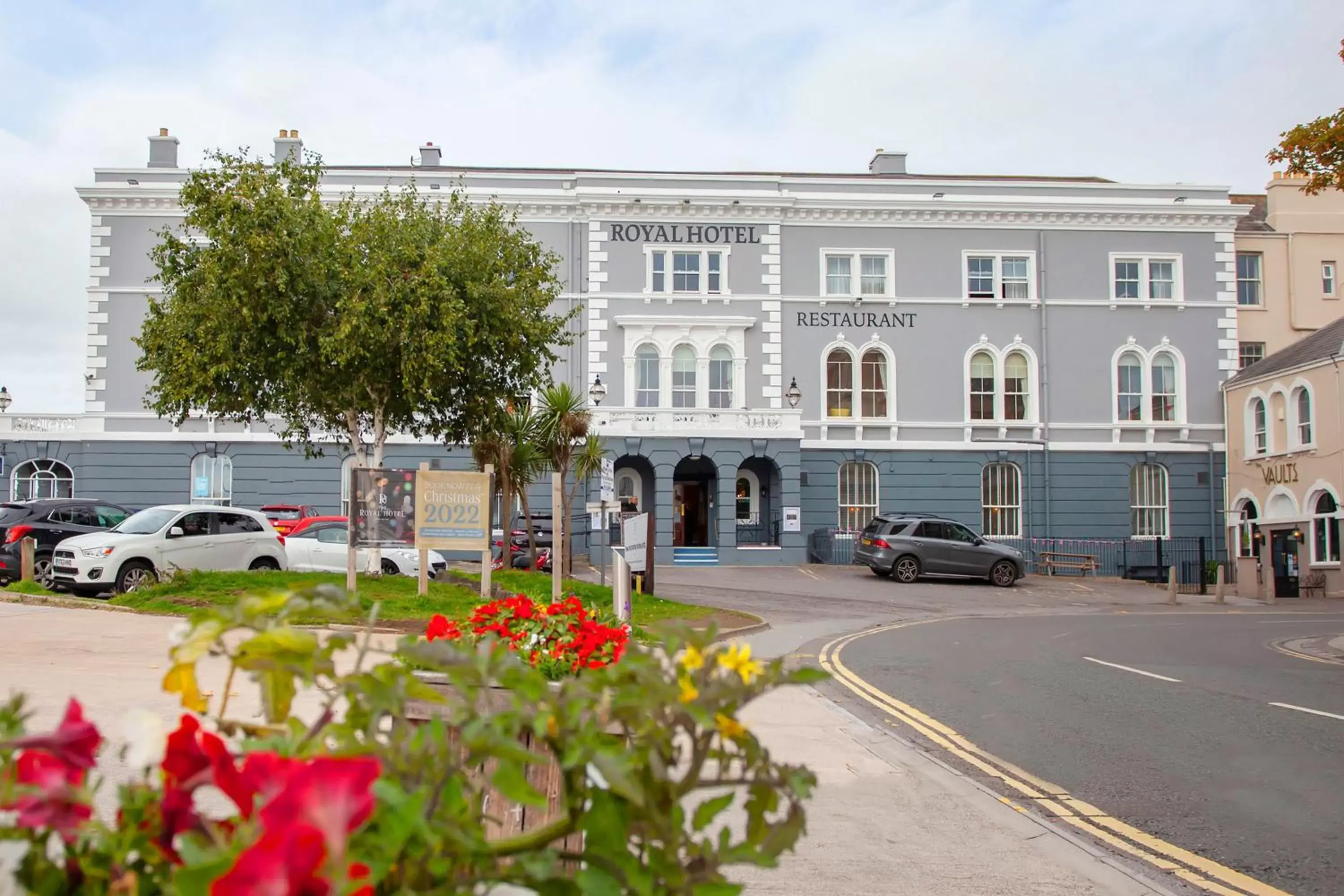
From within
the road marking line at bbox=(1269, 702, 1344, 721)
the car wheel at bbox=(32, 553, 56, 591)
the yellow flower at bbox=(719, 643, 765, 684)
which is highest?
the yellow flower at bbox=(719, 643, 765, 684)

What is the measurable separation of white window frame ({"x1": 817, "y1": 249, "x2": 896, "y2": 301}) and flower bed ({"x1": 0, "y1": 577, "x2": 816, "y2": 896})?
37.6m

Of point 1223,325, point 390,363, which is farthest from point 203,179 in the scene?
point 1223,325

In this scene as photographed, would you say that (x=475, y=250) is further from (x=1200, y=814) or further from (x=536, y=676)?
(x=536, y=676)

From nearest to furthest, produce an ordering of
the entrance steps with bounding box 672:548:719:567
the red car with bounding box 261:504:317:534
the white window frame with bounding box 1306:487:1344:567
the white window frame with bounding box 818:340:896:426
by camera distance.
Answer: the red car with bounding box 261:504:317:534 → the white window frame with bounding box 1306:487:1344:567 → the entrance steps with bounding box 672:548:719:567 → the white window frame with bounding box 818:340:896:426

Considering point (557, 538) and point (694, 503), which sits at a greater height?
point (694, 503)

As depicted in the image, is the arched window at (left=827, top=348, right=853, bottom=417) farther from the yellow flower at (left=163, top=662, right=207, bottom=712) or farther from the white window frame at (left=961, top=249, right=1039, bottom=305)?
the yellow flower at (left=163, top=662, right=207, bottom=712)

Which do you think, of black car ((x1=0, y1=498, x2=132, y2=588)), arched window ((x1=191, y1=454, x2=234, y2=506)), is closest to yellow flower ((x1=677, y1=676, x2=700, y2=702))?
black car ((x1=0, y1=498, x2=132, y2=588))

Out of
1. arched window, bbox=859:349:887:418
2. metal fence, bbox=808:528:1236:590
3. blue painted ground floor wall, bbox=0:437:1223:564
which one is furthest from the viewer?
arched window, bbox=859:349:887:418

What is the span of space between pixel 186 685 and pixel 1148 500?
41041mm

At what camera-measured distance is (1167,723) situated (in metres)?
10.2

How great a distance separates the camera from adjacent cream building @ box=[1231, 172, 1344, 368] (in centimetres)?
4100

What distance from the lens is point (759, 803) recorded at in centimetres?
153

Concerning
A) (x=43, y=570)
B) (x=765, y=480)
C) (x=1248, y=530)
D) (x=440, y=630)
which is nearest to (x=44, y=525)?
(x=43, y=570)

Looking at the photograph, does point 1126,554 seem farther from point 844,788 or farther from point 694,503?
point 844,788
